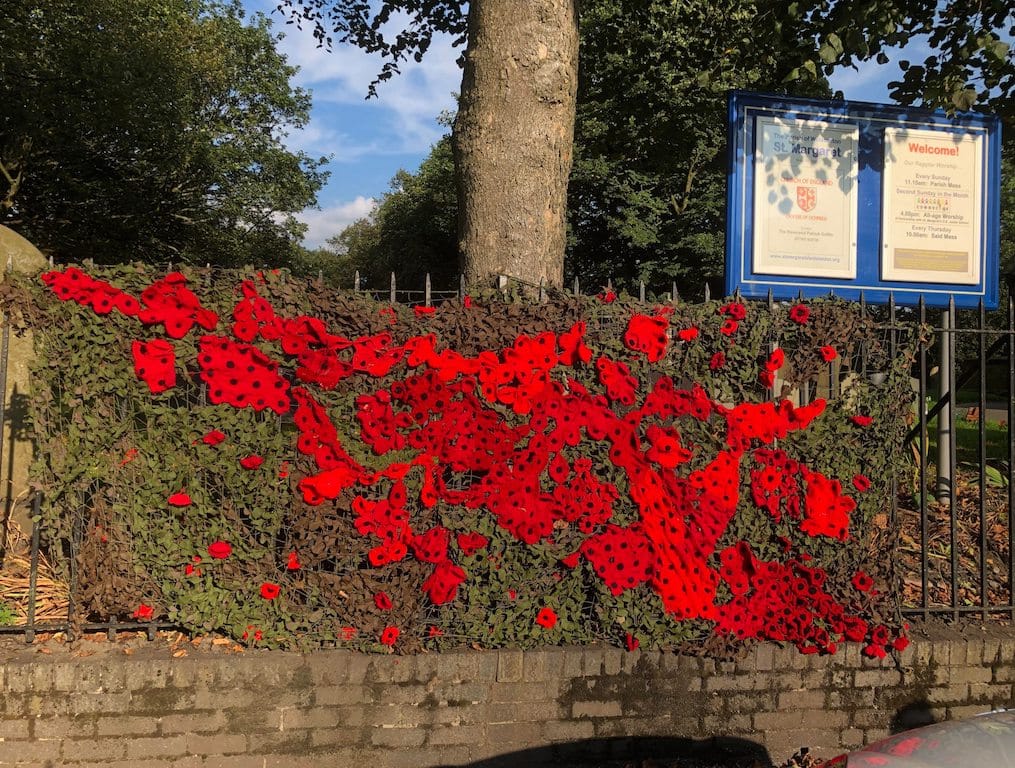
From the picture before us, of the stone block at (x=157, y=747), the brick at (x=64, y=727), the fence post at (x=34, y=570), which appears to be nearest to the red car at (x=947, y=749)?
the stone block at (x=157, y=747)

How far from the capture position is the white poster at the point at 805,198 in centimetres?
489

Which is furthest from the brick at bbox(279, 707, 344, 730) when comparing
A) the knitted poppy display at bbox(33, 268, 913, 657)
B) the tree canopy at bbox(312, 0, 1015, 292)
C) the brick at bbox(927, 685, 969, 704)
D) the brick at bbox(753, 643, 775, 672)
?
the tree canopy at bbox(312, 0, 1015, 292)

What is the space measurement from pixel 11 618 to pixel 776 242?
190 inches

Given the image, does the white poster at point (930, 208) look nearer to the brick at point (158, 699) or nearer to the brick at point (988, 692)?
the brick at point (988, 692)

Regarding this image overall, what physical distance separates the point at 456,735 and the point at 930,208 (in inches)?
176

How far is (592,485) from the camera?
3.73m

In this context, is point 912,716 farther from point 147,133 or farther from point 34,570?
point 147,133

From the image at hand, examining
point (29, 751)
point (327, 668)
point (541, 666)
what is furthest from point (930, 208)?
point (29, 751)

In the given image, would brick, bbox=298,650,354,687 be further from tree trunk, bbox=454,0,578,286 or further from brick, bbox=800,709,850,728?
brick, bbox=800,709,850,728

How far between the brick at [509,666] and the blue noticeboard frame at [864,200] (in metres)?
2.62

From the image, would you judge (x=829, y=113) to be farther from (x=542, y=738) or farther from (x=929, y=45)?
(x=542, y=738)

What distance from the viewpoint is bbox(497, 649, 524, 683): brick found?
363cm

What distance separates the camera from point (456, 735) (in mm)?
3586

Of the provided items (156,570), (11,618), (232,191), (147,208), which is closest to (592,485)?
(156,570)
